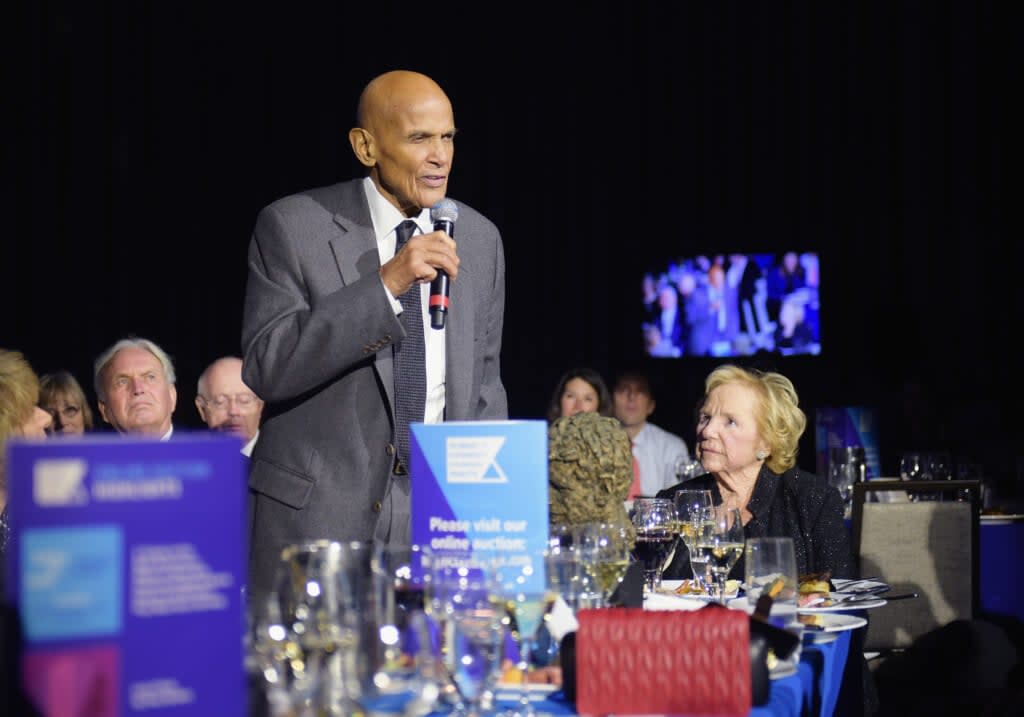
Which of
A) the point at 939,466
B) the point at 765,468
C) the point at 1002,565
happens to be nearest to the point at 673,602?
the point at 765,468

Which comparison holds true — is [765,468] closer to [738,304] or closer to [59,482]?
[59,482]

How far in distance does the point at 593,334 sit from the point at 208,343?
3358mm

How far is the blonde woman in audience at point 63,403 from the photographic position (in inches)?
214

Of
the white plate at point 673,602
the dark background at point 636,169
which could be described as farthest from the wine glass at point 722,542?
the dark background at point 636,169

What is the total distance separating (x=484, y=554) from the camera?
172 centimetres

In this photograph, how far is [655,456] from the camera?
25.5 ft

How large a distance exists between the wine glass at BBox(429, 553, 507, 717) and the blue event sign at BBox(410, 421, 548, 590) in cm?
15

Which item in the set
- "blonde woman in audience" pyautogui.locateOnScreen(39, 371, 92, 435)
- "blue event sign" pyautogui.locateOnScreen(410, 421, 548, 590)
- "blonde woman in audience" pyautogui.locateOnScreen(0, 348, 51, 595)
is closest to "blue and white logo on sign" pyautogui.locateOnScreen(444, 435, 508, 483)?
"blue event sign" pyautogui.locateOnScreen(410, 421, 548, 590)

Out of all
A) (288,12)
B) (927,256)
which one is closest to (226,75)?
(288,12)

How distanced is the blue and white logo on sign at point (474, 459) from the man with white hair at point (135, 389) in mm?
2927

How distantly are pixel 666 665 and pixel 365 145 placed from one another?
1.29m

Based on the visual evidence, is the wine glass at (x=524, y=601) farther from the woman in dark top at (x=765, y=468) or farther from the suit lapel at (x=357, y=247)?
the woman in dark top at (x=765, y=468)

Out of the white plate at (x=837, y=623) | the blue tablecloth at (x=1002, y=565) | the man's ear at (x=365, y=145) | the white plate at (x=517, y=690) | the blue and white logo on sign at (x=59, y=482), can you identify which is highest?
the man's ear at (x=365, y=145)

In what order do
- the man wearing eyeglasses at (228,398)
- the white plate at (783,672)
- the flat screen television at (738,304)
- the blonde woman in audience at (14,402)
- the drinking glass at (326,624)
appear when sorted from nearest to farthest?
the drinking glass at (326,624), the white plate at (783,672), the blonde woman in audience at (14,402), the man wearing eyeglasses at (228,398), the flat screen television at (738,304)
